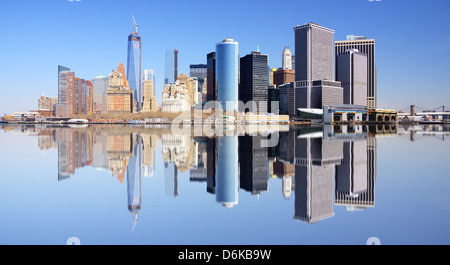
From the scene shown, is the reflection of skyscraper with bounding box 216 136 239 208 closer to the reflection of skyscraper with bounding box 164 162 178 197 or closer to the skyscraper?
the reflection of skyscraper with bounding box 164 162 178 197

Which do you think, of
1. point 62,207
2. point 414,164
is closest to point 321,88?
point 414,164

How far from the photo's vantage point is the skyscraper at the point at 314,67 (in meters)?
181

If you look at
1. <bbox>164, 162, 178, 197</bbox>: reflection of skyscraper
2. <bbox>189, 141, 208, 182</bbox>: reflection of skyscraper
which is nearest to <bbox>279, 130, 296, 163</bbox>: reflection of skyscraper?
<bbox>189, 141, 208, 182</bbox>: reflection of skyscraper

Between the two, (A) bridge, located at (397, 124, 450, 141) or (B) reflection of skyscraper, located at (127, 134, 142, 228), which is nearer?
(B) reflection of skyscraper, located at (127, 134, 142, 228)

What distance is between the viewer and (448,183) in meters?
11.3

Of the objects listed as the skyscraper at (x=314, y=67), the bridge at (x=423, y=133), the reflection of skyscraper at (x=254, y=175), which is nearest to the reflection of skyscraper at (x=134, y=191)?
the reflection of skyscraper at (x=254, y=175)

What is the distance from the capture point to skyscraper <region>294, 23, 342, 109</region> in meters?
181

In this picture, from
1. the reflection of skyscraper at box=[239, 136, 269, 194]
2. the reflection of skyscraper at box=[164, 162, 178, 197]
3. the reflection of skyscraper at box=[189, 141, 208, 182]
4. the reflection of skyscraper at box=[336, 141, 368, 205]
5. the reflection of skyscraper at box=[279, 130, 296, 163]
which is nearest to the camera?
the reflection of skyscraper at box=[336, 141, 368, 205]

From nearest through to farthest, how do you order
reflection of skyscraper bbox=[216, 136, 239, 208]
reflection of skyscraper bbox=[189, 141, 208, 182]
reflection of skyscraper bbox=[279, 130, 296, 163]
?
reflection of skyscraper bbox=[216, 136, 239, 208] → reflection of skyscraper bbox=[189, 141, 208, 182] → reflection of skyscraper bbox=[279, 130, 296, 163]

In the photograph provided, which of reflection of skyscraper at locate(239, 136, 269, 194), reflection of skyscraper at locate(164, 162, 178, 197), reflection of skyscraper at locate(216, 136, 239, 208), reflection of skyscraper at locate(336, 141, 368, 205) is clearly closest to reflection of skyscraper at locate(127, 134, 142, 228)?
reflection of skyscraper at locate(164, 162, 178, 197)

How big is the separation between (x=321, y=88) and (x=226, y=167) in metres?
176

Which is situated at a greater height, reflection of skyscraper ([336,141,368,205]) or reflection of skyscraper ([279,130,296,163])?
reflection of skyscraper ([279,130,296,163])

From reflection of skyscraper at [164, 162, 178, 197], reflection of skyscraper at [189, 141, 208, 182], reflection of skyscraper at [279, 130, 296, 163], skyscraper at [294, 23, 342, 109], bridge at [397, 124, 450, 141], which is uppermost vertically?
skyscraper at [294, 23, 342, 109]
